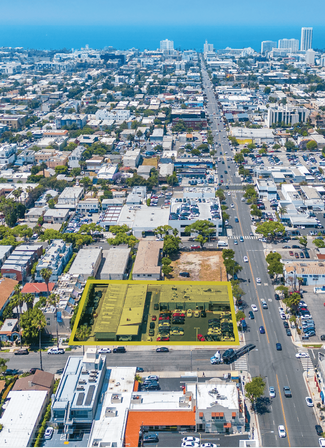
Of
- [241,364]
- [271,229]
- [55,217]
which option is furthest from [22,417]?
[271,229]

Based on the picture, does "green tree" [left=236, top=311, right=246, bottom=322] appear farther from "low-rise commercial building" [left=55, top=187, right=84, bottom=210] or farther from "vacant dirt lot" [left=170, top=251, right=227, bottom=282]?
"low-rise commercial building" [left=55, top=187, right=84, bottom=210]

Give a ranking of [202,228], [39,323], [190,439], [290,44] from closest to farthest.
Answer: [190,439], [39,323], [202,228], [290,44]

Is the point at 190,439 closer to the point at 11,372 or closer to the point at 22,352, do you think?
the point at 11,372

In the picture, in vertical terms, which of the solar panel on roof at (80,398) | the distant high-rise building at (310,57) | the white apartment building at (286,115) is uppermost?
the distant high-rise building at (310,57)

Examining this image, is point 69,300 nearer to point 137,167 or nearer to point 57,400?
point 57,400

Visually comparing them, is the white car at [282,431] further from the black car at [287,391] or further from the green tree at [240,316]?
the green tree at [240,316]

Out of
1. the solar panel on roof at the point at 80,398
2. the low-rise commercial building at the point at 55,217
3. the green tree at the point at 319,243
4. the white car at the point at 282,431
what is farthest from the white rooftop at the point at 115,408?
the low-rise commercial building at the point at 55,217

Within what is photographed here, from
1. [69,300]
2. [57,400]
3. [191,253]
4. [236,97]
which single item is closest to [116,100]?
[236,97]
